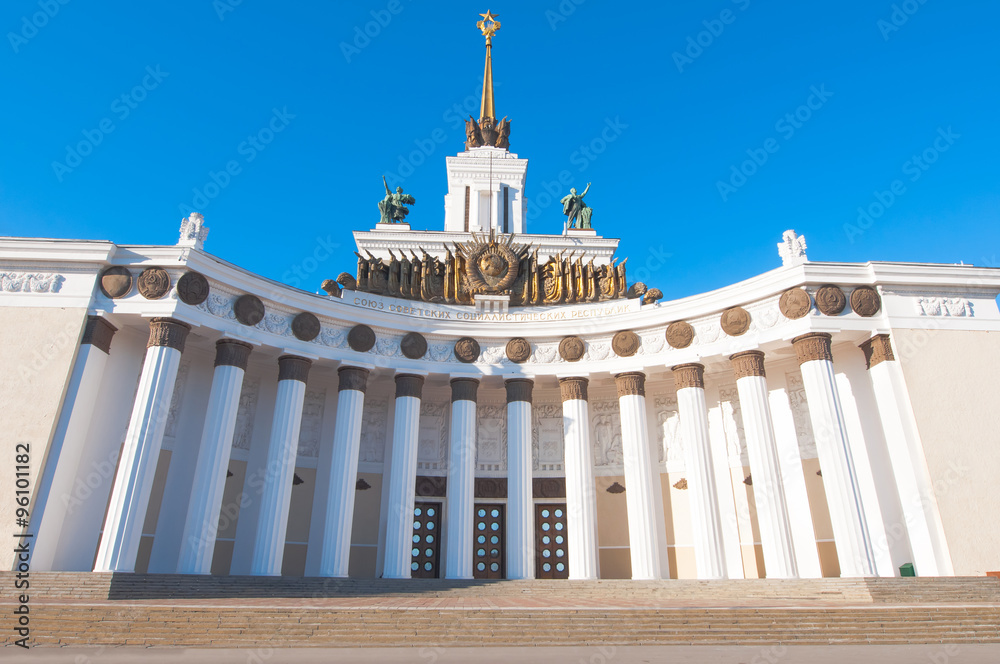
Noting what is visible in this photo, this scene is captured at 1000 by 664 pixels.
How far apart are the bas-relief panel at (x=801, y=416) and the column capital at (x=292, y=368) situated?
13703mm

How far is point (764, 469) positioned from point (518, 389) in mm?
7045

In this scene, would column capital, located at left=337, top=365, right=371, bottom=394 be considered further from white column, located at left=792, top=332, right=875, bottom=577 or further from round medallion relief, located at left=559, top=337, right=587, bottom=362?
white column, located at left=792, top=332, right=875, bottom=577

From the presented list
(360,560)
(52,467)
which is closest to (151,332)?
(52,467)

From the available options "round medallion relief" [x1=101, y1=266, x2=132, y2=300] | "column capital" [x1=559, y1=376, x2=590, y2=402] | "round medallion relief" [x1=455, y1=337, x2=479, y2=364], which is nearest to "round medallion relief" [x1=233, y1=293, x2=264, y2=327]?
"round medallion relief" [x1=101, y1=266, x2=132, y2=300]

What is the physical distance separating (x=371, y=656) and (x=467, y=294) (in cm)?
1424

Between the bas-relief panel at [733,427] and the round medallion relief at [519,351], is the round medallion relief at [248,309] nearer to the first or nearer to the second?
the round medallion relief at [519,351]

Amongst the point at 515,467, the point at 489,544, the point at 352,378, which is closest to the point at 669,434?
the point at 515,467

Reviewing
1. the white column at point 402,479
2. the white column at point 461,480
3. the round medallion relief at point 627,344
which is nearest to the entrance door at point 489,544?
the white column at point 461,480

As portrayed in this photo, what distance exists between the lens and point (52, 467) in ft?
43.9

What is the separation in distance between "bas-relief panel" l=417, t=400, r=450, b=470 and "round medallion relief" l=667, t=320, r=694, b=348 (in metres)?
7.51

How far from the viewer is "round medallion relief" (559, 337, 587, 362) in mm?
18844

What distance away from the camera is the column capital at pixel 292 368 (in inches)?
666

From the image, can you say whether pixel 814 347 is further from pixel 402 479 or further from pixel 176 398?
pixel 176 398

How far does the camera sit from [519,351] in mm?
19062
